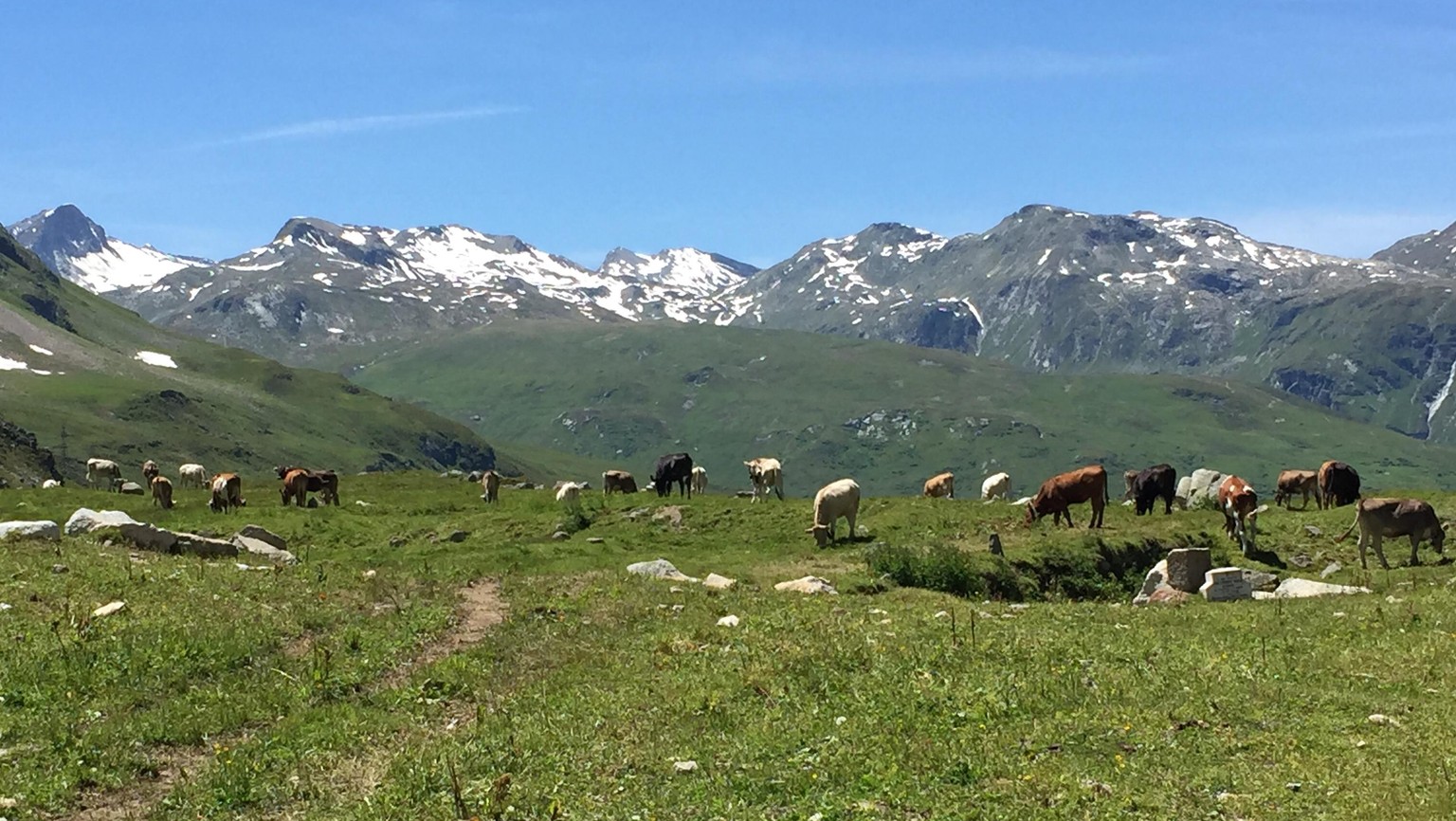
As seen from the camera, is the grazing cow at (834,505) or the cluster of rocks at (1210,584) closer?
the cluster of rocks at (1210,584)

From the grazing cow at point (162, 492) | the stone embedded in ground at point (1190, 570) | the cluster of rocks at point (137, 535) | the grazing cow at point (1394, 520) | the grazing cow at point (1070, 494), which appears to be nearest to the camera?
the stone embedded in ground at point (1190, 570)

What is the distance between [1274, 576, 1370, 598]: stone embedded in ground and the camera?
28.5 m

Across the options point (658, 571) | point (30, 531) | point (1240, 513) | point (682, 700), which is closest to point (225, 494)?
point (30, 531)

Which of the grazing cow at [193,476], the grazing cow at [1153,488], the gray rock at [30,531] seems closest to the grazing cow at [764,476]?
the grazing cow at [1153,488]

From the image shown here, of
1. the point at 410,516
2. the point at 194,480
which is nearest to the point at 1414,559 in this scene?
the point at 410,516

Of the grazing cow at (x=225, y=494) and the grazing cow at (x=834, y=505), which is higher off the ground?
the grazing cow at (x=834, y=505)

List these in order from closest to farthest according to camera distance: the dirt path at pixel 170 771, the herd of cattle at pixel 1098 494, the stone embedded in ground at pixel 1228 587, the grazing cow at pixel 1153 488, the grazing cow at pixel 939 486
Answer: the dirt path at pixel 170 771 → the stone embedded in ground at pixel 1228 587 → the herd of cattle at pixel 1098 494 → the grazing cow at pixel 1153 488 → the grazing cow at pixel 939 486

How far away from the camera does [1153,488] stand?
53656 millimetres

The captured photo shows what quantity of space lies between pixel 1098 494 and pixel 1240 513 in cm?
630

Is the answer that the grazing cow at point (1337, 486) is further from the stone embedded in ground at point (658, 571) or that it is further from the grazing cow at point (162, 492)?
the grazing cow at point (162, 492)

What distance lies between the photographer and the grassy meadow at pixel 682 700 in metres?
13.7

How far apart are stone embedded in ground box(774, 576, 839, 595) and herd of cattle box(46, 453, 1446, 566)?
1200 cm

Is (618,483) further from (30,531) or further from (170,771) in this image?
(170,771)

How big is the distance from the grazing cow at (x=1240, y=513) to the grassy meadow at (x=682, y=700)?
8311mm
